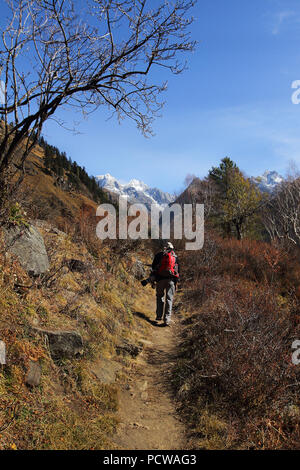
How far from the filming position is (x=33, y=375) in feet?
11.2

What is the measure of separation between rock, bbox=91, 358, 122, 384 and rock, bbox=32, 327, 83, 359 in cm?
37

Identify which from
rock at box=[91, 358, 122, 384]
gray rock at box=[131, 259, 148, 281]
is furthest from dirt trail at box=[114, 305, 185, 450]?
gray rock at box=[131, 259, 148, 281]

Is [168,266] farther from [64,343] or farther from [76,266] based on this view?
[64,343]

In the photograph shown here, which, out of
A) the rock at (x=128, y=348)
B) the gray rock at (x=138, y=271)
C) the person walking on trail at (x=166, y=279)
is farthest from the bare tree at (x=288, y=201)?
the rock at (x=128, y=348)

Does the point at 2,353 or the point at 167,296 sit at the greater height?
the point at 2,353

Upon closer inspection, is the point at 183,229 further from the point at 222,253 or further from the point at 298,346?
the point at 298,346

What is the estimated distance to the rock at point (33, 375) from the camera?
336 centimetres

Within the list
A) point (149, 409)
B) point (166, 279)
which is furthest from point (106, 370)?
point (166, 279)

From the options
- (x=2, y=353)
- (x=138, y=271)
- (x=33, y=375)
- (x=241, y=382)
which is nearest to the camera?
(x=2, y=353)

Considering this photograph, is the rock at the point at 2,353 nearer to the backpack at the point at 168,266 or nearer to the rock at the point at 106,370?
the rock at the point at 106,370

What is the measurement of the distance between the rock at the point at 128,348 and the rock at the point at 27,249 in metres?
2.08

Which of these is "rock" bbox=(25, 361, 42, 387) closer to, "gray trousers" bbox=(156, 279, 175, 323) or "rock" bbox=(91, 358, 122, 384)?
"rock" bbox=(91, 358, 122, 384)

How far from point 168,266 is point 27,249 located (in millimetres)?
3682

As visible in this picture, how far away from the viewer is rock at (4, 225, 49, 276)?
521cm
